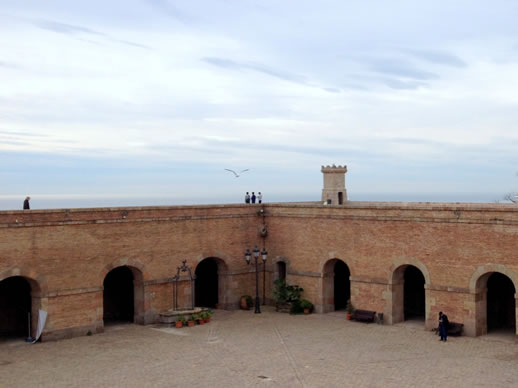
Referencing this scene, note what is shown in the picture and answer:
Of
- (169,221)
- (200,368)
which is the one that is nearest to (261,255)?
(169,221)

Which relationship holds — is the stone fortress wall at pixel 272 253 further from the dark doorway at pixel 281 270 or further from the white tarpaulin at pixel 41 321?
the white tarpaulin at pixel 41 321

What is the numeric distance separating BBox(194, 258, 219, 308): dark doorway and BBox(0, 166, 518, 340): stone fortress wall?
7.49ft

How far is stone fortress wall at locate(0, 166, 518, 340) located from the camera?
2441 centimetres

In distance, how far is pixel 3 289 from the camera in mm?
27047

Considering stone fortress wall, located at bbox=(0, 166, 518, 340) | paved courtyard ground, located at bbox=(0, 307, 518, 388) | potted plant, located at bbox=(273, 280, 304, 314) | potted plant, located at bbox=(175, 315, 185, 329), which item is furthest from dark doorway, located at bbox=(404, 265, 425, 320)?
potted plant, located at bbox=(175, 315, 185, 329)

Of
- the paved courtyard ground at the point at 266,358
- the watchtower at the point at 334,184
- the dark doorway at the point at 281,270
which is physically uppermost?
the watchtower at the point at 334,184

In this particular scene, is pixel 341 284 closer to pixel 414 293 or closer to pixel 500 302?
pixel 414 293

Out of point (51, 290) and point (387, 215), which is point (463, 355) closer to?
point (387, 215)

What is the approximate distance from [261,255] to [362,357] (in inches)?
436

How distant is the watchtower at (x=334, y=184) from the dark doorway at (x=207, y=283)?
7.80 metres

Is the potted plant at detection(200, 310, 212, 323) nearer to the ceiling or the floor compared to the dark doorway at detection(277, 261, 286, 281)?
nearer to the floor

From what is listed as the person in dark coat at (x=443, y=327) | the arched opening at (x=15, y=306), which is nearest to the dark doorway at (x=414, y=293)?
the person in dark coat at (x=443, y=327)

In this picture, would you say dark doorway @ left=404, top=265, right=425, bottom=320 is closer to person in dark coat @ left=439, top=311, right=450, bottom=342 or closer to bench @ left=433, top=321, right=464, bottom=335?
bench @ left=433, top=321, right=464, bottom=335

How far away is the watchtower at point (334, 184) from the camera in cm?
3700
